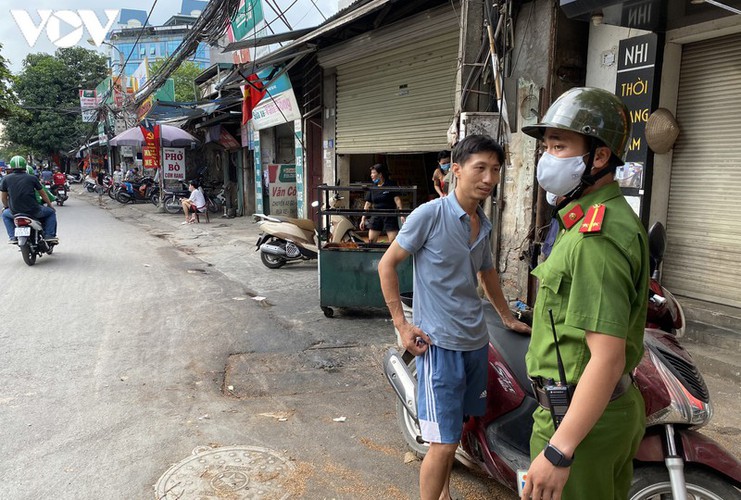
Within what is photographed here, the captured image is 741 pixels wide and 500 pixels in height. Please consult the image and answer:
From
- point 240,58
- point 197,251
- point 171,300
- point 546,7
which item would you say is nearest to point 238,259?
point 197,251

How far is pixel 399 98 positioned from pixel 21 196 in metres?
6.50

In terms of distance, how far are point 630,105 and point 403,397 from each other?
4.34m

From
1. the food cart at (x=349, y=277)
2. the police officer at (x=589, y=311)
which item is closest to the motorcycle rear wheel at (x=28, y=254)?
the food cart at (x=349, y=277)

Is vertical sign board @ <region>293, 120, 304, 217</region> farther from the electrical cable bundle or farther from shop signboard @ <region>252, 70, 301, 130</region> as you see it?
the electrical cable bundle

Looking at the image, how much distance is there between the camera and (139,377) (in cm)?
443

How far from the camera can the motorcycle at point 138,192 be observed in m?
23.4

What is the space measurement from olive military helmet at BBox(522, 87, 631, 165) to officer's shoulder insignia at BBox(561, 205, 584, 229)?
0.20 meters

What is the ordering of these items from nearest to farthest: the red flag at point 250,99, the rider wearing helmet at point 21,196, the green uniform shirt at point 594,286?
the green uniform shirt at point 594,286
the rider wearing helmet at point 21,196
the red flag at point 250,99

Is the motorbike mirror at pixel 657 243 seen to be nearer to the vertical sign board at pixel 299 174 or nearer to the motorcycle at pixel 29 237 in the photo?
the motorcycle at pixel 29 237

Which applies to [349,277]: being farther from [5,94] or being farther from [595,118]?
[5,94]

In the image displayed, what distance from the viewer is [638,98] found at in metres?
5.50

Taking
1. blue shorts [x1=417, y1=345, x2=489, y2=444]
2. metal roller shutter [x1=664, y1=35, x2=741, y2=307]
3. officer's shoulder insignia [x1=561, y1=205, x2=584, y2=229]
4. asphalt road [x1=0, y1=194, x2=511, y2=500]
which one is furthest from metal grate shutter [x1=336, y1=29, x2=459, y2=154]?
officer's shoulder insignia [x1=561, y1=205, x2=584, y2=229]

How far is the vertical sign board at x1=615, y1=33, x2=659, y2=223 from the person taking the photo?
17.7 feet

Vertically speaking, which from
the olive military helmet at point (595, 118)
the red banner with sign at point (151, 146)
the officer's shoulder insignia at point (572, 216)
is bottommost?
the officer's shoulder insignia at point (572, 216)
